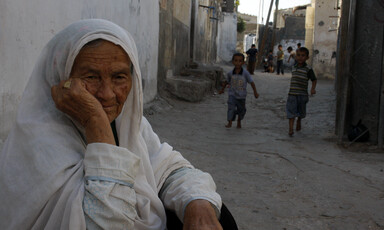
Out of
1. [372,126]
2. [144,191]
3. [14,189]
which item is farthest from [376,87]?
[14,189]

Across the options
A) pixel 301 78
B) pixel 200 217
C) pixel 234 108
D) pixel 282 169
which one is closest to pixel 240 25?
pixel 234 108

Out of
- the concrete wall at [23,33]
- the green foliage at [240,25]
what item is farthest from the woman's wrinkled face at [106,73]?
the green foliage at [240,25]

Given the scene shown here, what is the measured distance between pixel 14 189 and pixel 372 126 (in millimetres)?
4610

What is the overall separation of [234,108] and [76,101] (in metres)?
5.18

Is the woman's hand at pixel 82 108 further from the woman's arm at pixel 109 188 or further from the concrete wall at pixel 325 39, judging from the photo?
the concrete wall at pixel 325 39

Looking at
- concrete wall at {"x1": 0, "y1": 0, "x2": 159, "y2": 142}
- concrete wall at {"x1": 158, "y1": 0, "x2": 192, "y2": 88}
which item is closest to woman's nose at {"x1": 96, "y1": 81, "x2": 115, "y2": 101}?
concrete wall at {"x1": 0, "y1": 0, "x2": 159, "y2": 142}

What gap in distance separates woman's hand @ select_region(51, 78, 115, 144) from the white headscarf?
0.05 m

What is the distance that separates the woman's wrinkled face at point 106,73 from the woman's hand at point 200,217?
1.42 ft

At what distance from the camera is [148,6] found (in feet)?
22.8

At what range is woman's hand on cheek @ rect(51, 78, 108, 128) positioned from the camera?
127 cm

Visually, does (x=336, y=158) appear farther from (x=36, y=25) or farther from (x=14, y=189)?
(x=14, y=189)

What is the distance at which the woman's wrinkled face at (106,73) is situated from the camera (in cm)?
137

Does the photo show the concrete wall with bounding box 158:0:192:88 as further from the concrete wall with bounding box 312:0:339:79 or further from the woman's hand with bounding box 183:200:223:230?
the woman's hand with bounding box 183:200:223:230

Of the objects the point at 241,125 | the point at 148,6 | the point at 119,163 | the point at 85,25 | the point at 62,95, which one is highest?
the point at 148,6
